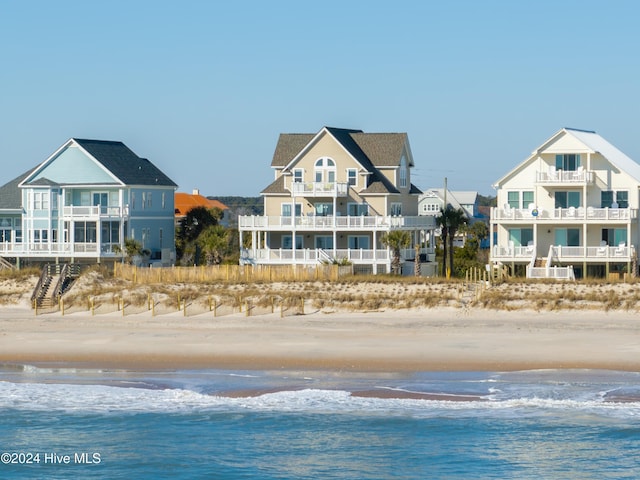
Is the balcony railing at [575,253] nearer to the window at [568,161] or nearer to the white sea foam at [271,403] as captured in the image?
the window at [568,161]

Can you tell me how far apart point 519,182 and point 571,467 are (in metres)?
29.3

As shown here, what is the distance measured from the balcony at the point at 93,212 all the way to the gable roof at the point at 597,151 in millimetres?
17963

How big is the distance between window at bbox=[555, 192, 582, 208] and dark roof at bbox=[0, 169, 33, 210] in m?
26.2

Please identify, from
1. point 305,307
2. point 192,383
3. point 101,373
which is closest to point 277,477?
point 192,383

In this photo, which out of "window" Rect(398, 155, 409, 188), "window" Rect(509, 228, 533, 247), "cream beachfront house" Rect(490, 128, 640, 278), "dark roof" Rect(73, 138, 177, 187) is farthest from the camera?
"dark roof" Rect(73, 138, 177, 187)

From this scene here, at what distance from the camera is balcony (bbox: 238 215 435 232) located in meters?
57.3

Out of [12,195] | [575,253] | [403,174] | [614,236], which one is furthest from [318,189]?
[12,195]

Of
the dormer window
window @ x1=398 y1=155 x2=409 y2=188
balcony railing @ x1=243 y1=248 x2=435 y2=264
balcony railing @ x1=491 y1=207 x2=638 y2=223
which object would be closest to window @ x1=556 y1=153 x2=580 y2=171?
balcony railing @ x1=491 y1=207 x2=638 y2=223

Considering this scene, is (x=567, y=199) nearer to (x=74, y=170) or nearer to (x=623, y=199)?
(x=623, y=199)

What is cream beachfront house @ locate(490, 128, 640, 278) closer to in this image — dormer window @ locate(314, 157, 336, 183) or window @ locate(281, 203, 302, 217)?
dormer window @ locate(314, 157, 336, 183)

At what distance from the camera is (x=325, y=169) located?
59094 mm

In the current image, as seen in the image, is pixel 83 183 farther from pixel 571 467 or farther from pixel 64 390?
pixel 571 467

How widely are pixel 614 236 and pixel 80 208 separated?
2490 centimetres

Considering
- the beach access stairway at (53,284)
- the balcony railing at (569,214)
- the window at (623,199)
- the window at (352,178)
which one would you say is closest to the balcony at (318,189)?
the window at (352,178)
